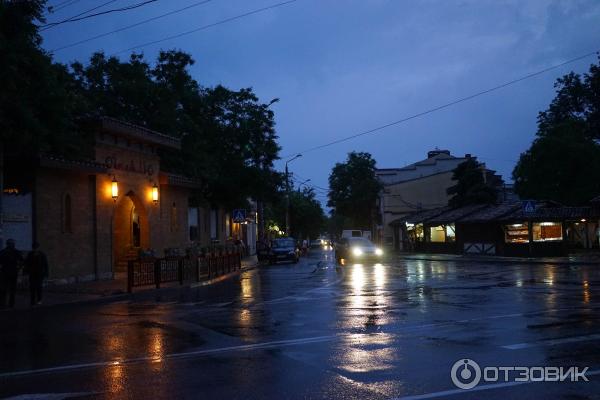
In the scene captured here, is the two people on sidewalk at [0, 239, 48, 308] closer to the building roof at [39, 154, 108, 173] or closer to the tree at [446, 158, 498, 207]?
the building roof at [39, 154, 108, 173]

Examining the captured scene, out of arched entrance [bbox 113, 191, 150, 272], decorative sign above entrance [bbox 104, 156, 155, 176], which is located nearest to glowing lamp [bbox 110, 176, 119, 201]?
decorative sign above entrance [bbox 104, 156, 155, 176]

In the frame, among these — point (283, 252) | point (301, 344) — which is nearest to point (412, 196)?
point (283, 252)

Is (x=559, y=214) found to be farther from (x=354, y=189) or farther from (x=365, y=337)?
(x=354, y=189)

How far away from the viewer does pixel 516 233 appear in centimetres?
4041

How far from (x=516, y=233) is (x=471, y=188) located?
16442 millimetres

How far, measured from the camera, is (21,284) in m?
19.6

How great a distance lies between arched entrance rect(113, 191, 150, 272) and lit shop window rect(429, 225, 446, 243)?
28.7m

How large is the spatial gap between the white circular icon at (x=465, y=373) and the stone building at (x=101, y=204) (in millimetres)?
14874

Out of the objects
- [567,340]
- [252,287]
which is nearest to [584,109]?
[252,287]

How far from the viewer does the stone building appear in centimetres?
2011

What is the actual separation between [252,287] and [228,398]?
1486cm

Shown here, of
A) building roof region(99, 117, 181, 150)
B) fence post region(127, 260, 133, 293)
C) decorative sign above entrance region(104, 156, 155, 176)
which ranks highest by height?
building roof region(99, 117, 181, 150)

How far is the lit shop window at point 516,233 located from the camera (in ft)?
130

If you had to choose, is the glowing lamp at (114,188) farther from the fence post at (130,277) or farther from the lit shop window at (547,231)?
the lit shop window at (547,231)
